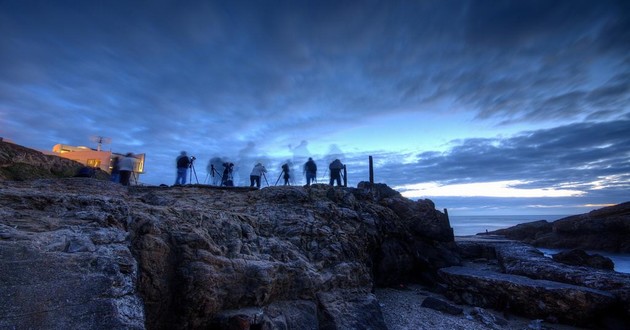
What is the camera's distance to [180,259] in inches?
257

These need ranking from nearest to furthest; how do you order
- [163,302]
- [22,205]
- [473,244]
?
1. [22,205]
2. [163,302]
3. [473,244]

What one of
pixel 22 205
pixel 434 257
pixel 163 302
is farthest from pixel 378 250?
pixel 22 205

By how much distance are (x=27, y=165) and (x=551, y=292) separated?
2127 cm

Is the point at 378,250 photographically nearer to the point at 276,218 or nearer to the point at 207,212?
the point at 276,218

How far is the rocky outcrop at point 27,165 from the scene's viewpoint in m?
9.68

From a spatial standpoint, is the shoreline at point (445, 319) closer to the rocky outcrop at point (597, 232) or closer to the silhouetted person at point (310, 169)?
the silhouetted person at point (310, 169)

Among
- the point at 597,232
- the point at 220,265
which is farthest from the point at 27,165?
the point at 597,232

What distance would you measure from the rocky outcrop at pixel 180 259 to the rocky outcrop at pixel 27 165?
147cm

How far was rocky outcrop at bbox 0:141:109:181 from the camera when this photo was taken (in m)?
9.68

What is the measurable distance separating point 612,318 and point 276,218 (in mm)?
13532

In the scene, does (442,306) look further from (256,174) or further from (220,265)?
(256,174)

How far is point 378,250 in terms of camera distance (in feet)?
47.8

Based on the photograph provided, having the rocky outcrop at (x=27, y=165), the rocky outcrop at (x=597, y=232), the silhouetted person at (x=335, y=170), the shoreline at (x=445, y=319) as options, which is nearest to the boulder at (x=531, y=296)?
the shoreline at (x=445, y=319)

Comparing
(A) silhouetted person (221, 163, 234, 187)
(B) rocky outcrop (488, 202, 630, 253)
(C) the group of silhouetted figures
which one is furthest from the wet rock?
(B) rocky outcrop (488, 202, 630, 253)
